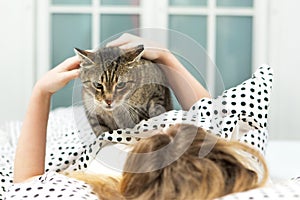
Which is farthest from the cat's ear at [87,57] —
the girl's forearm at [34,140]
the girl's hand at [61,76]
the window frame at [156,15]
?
the window frame at [156,15]

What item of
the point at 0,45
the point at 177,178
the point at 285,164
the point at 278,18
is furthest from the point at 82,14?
the point at 177,178

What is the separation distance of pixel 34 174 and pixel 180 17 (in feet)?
5.62

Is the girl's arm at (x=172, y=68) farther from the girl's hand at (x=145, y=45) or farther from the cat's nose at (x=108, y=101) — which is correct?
the cat's nose at (x=108, y=101)

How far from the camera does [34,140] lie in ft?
4.37

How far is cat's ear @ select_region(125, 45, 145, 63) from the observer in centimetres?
102

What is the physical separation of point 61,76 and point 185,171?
1.51 feet

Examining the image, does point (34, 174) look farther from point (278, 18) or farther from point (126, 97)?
point (278, 18)

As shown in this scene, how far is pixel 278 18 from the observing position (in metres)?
2.81

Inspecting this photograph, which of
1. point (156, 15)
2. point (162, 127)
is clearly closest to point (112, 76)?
point (162, 127)

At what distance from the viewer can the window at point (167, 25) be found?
2836 millimetres

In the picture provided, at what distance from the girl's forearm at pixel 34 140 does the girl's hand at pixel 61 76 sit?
0.6 inches

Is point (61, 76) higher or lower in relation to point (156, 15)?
lower

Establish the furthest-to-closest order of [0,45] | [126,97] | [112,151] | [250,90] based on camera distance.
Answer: [0,45] < [250,90] < [112,151] < [126,97]

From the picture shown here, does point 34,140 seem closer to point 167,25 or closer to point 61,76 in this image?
point 61,76
